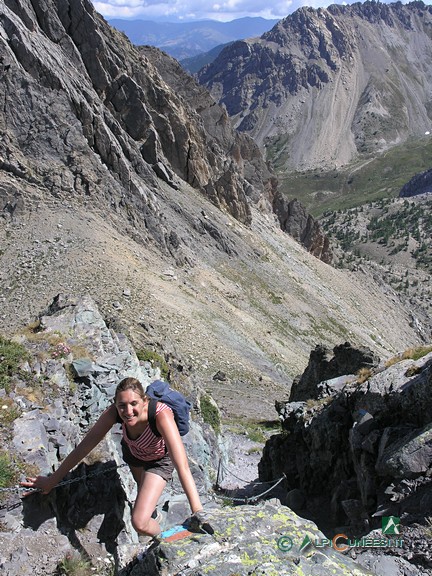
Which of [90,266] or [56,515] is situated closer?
[56,515]

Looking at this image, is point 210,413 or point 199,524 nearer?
point 199,524

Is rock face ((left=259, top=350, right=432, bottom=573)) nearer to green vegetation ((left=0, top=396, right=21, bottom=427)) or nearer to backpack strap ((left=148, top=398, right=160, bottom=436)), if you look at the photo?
backpack strap ((left=148, top=398, right=160, bottom=436))

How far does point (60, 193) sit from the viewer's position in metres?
44.7

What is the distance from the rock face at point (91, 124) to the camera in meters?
44.8

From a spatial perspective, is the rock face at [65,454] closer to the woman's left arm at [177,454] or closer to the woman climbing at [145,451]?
the woman climbing at [145,451]

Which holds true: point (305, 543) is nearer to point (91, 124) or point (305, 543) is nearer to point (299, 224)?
point (91, 124)

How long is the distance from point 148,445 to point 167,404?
0.68 meters

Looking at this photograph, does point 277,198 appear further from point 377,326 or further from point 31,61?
point 31,61

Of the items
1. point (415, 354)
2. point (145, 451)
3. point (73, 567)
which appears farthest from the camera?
point (415, 354)

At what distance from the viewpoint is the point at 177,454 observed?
22.0ft

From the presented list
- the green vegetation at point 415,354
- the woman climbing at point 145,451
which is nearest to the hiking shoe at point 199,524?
the woman climbing at point 145,451

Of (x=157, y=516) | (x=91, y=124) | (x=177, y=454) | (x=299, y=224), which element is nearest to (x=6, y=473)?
(x=157, y=516)

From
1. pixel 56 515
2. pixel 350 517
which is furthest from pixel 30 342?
pixel 350 517

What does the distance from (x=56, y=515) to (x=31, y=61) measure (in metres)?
47.0
